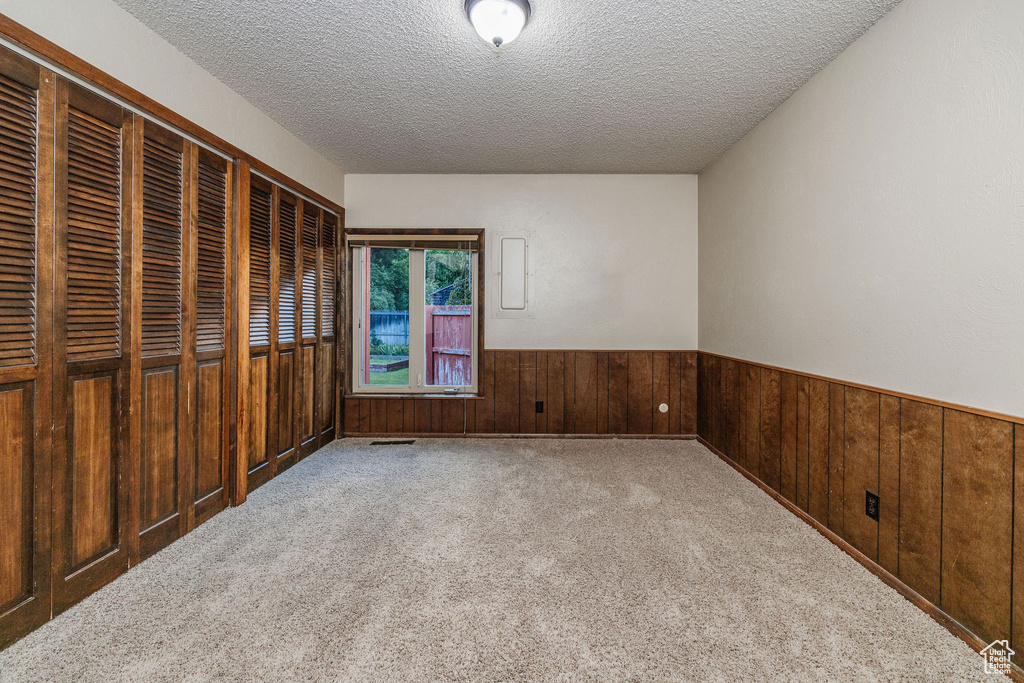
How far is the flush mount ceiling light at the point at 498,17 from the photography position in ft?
5.98

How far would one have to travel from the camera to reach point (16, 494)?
1.54 meters

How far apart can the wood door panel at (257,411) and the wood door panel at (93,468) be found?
932mm

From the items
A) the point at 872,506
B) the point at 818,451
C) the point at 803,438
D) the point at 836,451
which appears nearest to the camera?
the point at 872,506

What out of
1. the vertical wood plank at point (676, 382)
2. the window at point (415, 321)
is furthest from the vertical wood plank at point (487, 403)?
the vertical wood plank at point (676, 382)

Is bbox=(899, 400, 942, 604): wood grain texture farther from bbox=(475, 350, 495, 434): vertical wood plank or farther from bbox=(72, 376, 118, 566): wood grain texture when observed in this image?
bbox=(72, 376, 118, 566): wood grain texture

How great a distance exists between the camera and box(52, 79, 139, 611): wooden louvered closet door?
5.49 ft

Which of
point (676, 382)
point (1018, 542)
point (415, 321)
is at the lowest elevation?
point (1018, 542)

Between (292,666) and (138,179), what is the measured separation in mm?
2079

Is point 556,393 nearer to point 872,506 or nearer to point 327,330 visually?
point 327,330

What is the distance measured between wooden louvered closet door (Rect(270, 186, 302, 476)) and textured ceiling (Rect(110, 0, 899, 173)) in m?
0.66

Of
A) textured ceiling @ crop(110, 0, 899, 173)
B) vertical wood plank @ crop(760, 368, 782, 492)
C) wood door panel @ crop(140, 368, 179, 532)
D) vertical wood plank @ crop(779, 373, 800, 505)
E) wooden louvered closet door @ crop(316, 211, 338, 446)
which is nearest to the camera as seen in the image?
textured ceiling @ crop(110, 0, 899, 173)

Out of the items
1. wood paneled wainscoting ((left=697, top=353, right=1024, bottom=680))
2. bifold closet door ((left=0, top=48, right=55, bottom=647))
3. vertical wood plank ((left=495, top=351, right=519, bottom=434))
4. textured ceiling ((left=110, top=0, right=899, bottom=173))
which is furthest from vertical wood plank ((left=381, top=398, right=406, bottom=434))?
wood paneled wainscoting ((left=697, top=353, right=1024, bottom=680))

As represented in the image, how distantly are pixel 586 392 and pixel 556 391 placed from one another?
28 centimetres

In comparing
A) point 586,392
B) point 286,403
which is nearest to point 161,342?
point 286,403
